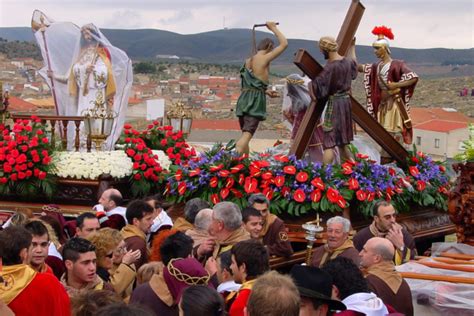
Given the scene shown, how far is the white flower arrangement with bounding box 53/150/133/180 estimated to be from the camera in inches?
521

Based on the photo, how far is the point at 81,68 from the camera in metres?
15.4

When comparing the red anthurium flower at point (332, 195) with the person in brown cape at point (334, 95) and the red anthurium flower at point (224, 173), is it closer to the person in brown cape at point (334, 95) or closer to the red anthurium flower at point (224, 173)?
the person in brown cape at point (334, 95)

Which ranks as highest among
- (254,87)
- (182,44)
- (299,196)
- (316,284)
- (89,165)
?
(182,44)

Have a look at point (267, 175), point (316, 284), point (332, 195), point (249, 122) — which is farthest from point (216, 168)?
point (316, 284)

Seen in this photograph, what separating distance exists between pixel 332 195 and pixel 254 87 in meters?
1.97

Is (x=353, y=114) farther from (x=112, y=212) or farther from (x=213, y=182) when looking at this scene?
(x=112, y=212)

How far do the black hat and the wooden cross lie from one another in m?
6.62

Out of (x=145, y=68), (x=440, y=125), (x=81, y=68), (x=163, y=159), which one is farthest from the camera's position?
(x=145, y=68)

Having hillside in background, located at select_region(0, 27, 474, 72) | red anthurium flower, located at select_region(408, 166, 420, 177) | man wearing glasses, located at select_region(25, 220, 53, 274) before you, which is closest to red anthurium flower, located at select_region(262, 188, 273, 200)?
red anthurium flower, located at select_region(408, 166, 420, 177)

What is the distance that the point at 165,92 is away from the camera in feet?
179

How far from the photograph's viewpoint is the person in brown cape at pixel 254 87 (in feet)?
40.7

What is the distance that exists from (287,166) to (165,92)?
42979 mm

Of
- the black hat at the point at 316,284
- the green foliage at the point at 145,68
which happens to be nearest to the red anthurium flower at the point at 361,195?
the black hat at the point at 316,284

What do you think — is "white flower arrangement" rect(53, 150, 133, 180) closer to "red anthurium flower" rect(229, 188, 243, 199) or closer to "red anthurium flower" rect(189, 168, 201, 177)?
"red anthurium flower" rect(189, 168, 201, 177)
